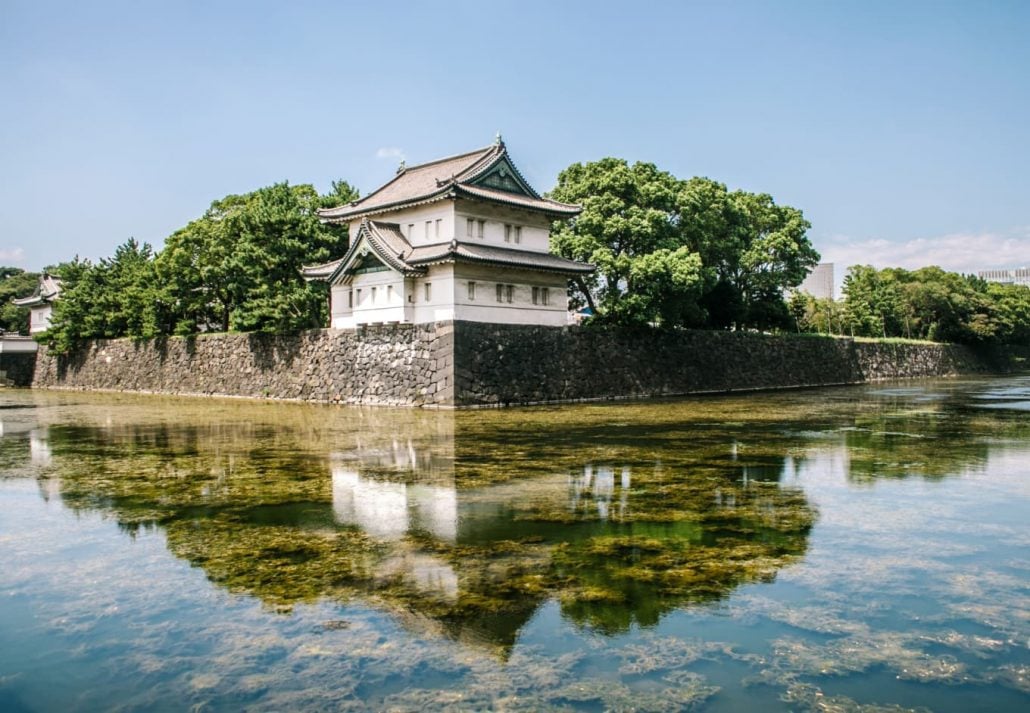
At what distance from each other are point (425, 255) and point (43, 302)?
3484cm

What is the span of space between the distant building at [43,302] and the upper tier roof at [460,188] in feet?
90.4

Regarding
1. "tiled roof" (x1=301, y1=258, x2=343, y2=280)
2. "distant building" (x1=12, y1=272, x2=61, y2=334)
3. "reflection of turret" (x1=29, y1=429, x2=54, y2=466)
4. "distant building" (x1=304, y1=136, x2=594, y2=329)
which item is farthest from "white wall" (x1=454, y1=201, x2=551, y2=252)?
"distant building" (x1=12, y1=272, x2=61, y2=334)

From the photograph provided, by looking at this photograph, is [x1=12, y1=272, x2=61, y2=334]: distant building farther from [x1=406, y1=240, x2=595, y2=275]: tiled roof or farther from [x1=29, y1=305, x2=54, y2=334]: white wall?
[x1=406, y1=240, x2=595, y2=275]: tiled roof

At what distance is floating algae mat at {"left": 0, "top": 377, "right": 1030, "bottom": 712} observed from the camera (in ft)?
12.7

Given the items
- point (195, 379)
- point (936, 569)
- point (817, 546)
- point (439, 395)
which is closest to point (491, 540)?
point (817, 546)

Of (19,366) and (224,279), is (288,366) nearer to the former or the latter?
(224,279)

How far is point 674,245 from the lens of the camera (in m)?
30.5

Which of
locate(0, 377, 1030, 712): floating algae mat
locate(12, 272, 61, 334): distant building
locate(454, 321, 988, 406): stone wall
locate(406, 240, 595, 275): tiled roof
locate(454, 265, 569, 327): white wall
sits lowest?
locate(0, 377, 1030, 712): floating algae mat

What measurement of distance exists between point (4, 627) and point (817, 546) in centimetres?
583

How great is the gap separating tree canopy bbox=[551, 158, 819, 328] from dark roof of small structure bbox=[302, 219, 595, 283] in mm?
2126

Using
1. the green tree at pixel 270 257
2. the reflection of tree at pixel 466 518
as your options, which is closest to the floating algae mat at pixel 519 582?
the reflection of tree at pixel 466 518

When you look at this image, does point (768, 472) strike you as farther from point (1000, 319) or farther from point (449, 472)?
point (1000, 319)

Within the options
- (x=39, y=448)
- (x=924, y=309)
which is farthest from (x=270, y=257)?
(x=924, y=309)

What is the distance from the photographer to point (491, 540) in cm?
672
